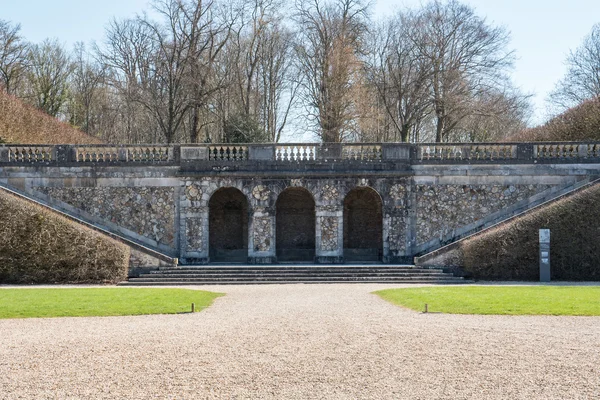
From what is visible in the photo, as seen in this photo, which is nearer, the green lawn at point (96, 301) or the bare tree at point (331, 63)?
the green lawn at point (96, 301)

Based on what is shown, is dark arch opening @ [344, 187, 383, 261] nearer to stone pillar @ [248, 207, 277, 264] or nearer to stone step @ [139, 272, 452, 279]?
stone pillar @ [248, 207, 277, 264]

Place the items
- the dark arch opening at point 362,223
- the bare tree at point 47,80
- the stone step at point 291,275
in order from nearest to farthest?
the stone step at point 291,275 < the dark arch opening at point 362,223 < the bare tree at point 47,80

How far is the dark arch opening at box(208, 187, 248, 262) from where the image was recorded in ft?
102

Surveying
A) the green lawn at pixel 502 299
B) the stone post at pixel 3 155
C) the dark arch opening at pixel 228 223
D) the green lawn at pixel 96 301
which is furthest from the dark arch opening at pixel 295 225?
the stone post at pixel 3 155

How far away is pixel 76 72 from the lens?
53.0m

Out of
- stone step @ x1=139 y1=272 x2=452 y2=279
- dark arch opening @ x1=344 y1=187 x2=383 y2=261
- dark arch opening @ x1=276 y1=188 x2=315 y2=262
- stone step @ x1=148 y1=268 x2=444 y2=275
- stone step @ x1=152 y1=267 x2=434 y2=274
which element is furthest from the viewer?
dark arch opening @ x1=344 y1=187 x2=383 y2=261

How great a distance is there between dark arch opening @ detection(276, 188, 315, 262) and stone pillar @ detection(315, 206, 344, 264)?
8.65 ft

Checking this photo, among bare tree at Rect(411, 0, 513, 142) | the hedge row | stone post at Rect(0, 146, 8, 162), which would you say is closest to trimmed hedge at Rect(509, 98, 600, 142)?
bare tree at Rect(411, 0, 513, 142)

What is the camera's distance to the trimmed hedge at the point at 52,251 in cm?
2423

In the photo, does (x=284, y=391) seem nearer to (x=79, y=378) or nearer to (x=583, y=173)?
(x=79, y=378)

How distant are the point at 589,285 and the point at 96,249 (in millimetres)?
17054

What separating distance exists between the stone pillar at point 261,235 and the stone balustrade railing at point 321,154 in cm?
220

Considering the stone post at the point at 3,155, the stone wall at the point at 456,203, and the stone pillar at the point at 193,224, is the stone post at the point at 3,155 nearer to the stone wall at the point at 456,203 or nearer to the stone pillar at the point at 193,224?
the stone pillar at the point at 193,224

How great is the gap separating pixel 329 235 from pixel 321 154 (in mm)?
3378
